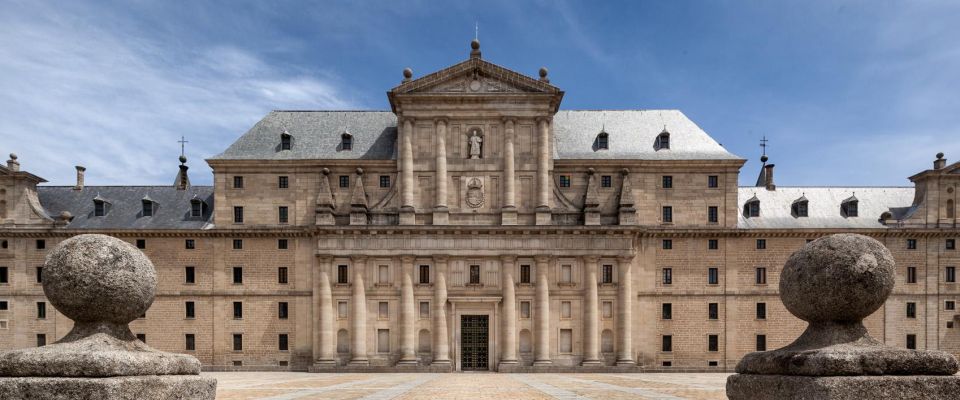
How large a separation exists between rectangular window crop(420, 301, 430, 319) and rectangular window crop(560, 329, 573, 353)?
972 cm

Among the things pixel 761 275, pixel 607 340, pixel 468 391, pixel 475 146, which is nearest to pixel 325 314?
A: pixel 475 146

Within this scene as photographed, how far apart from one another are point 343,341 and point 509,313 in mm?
12145

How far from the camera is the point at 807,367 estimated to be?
8.77 metres

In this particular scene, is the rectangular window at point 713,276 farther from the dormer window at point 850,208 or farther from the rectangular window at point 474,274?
the rectangular window at point 474,274

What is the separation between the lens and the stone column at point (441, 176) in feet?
154

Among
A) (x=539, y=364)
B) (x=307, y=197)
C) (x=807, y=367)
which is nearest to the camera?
(x=807, y=367)

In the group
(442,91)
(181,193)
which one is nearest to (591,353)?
(442,91)

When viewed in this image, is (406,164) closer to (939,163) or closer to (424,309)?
(424,309)

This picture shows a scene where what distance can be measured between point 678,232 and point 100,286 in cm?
4343

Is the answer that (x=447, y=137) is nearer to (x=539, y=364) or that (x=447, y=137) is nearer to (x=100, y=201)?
(x=539, y=364)

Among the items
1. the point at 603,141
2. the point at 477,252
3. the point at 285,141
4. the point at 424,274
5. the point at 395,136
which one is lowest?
the point at 424,274

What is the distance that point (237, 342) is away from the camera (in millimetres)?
47844

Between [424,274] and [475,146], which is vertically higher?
[475,146]

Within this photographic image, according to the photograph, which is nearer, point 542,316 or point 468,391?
point 468,391
